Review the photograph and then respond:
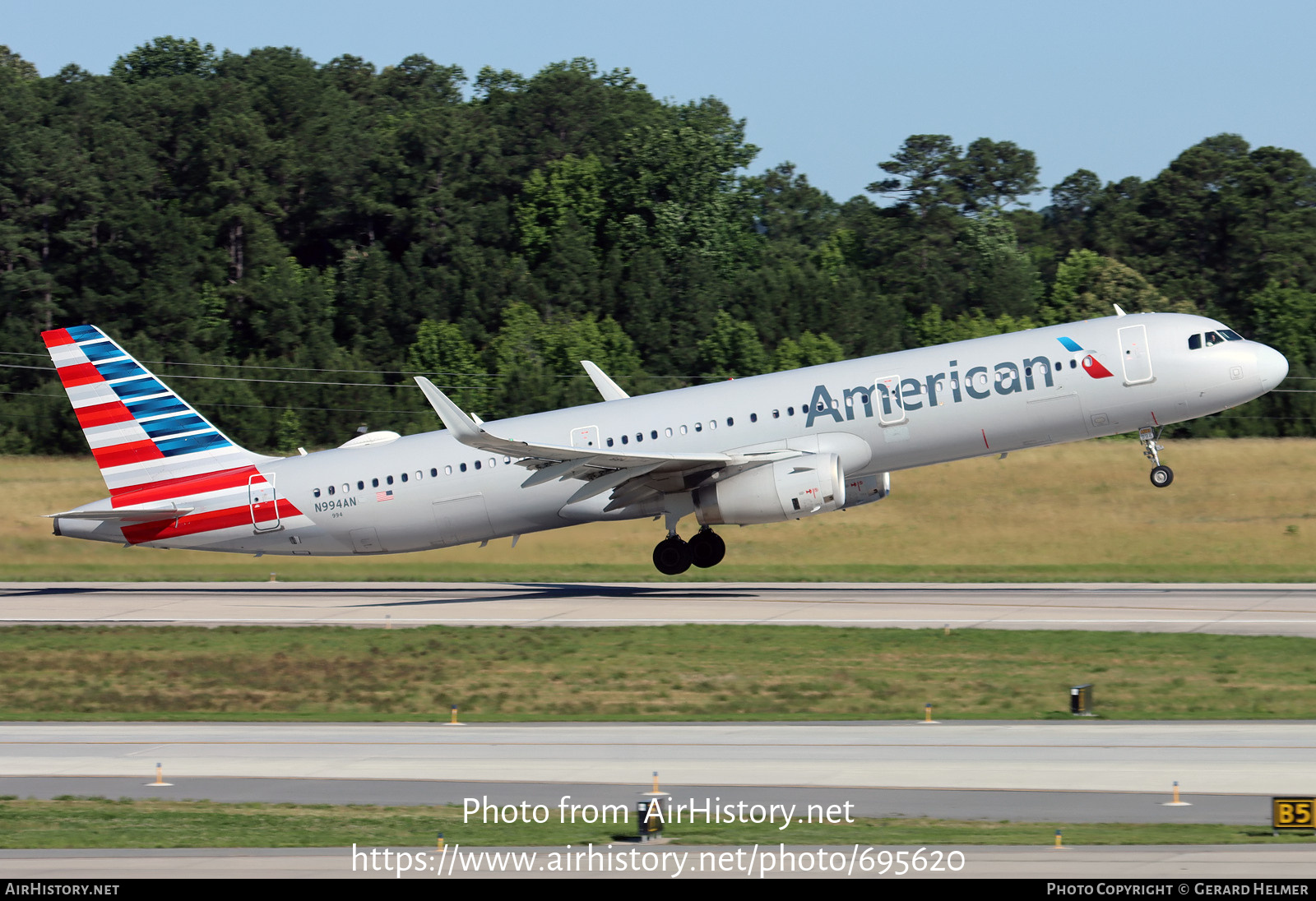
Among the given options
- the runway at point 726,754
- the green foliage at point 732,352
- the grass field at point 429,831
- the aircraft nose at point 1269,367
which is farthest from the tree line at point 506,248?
the grass field at point 429,831

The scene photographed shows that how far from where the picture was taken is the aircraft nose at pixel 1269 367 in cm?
3634

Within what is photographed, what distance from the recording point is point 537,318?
92.7m

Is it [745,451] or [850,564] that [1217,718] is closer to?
[745,451]

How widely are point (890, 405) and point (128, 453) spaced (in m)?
19.4

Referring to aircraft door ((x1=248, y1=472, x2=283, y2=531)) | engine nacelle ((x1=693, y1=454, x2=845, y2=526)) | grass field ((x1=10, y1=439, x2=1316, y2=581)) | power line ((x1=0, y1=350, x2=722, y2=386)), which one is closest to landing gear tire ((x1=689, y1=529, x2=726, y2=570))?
engine nacelle ((x1=693, y1=454, x2=845, y2=526))

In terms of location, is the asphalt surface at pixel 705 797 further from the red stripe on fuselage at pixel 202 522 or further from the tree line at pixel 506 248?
the tree line at pixel 506 248

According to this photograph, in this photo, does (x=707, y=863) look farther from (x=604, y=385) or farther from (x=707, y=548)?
(x=604, y=385)

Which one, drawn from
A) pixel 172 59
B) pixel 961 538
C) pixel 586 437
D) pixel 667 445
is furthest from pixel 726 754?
pixel 172 59

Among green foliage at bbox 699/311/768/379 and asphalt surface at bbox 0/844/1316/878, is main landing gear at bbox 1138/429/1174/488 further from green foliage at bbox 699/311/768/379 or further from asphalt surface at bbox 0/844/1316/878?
green foliage at bbox 699/311/768/379

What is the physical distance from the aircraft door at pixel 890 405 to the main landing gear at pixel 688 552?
5.66 m

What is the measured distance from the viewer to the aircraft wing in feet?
115

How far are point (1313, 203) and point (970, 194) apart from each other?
2578 cm

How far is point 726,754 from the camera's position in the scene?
2177 centimetres
